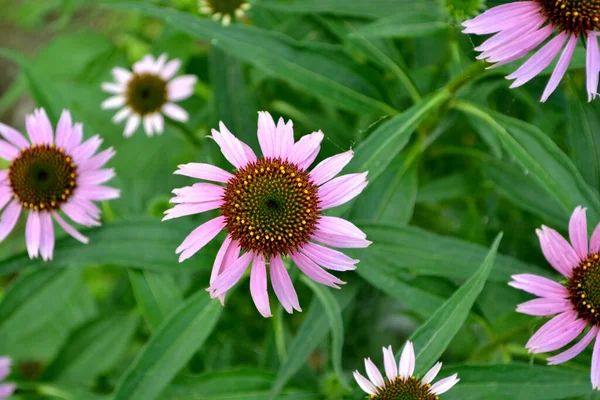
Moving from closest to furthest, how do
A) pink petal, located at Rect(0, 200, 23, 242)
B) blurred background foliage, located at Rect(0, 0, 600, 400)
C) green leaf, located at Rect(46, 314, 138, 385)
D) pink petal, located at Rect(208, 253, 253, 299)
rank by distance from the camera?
pink petal, located at Rect(208, 253, 253, 299)
blurred background foliage, located at Rect(0, 0, 600, 400)
pink petal, located at Rect(0, 200, 23, 242)
green leaf, located at Rect(46, 314, 138, 385)

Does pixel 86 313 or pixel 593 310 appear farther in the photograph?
pixel 86 313

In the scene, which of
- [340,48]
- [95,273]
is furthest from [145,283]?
[95,273]

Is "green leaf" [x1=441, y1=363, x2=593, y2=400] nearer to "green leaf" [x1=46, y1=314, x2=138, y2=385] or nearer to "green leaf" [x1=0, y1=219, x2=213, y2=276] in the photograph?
"green leaf" [x1=0, y1=219, x2=213, y2=276]

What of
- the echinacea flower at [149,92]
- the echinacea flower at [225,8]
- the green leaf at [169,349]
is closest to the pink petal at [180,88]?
the echinacea flower at [149,92]

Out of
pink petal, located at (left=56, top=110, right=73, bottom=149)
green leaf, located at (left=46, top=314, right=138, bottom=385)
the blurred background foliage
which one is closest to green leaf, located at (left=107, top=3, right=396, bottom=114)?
the blurred background foliage

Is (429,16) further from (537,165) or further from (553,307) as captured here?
(553,307)

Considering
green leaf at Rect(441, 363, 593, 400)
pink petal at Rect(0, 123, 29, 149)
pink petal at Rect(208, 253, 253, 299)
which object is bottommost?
green leaf at Rect(441, 363, 593, 400)

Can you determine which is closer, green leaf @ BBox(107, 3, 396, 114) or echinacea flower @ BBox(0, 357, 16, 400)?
green leaf @ BBox(107, 3, 396, 114)
